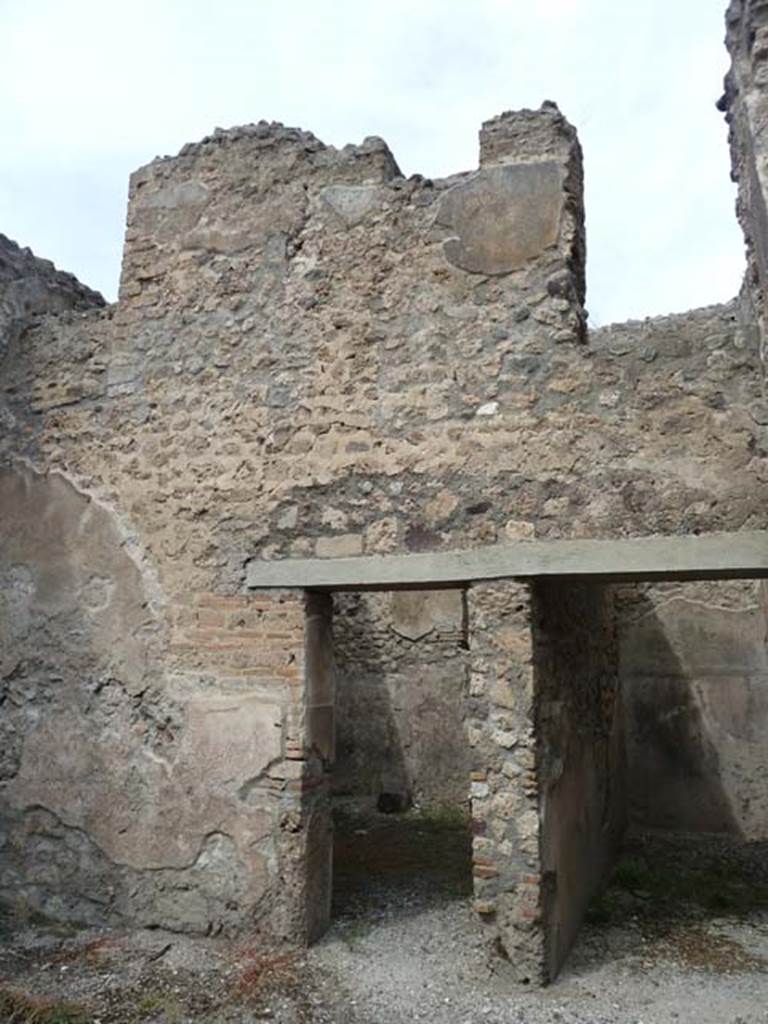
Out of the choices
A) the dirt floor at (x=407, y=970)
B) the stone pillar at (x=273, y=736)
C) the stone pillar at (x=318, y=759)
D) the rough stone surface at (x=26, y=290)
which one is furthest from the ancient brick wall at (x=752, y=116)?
the rough stone surface at (x=26, y=290)

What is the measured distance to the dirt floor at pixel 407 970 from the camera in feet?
10.4

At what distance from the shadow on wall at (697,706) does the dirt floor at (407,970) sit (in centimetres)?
193

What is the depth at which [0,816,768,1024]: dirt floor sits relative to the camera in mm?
3178

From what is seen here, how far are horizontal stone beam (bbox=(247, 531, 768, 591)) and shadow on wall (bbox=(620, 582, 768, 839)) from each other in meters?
3.45

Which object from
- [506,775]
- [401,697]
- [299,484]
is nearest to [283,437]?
[299,484]

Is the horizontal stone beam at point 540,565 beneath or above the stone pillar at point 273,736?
above

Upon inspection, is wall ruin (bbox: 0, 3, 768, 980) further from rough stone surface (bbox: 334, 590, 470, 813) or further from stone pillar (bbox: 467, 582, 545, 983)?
rough stone surface (bbox: 334, 590, 470, 813)

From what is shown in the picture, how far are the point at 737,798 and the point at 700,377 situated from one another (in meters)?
4.38

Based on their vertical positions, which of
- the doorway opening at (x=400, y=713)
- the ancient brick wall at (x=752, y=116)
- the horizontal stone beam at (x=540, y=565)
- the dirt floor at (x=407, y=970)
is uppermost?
the ancient brick wall at (x=752, y=116)

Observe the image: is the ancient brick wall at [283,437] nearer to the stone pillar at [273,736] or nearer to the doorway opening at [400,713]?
the stone pillar at [273,736]

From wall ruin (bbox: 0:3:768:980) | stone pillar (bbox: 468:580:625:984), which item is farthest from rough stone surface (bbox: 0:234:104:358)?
stone pillar (bbox: 468:580:625:984)

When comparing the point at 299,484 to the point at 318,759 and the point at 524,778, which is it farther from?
the point at 524,778

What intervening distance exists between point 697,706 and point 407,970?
4.11 m

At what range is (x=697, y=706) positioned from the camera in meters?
6.80
